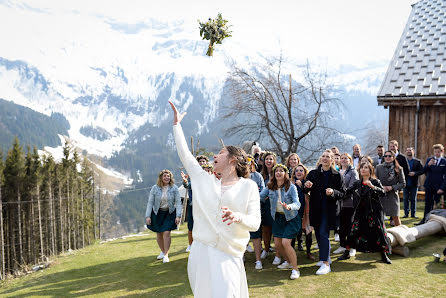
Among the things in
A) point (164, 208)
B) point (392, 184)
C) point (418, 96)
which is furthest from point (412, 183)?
point (164, 208)

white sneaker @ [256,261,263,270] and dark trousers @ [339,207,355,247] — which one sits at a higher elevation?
dark trousers @ [339,207,355,247]

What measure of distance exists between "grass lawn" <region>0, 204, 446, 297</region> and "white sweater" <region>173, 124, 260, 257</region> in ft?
8.88

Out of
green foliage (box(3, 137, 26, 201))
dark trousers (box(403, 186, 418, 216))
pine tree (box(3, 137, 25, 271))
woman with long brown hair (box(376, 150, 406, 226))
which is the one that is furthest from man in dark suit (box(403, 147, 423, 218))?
green foliage (box(3, 137, 26, 201))

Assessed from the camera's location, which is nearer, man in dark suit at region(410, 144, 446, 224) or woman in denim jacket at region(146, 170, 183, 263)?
woman in denim jacket at region(146, 170, 183, 263)

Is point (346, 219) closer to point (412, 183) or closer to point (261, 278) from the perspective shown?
point (261, 278)

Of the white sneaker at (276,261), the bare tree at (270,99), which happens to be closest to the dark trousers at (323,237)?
the white sneaker at (276,261)

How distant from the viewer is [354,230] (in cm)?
674

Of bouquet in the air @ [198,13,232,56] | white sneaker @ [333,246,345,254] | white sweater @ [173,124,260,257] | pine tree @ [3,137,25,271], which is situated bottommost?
pine tree @ [3,137,25,271]

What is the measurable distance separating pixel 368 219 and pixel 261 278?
1958 millimetres

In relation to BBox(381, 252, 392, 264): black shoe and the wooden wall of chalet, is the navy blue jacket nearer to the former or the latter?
BBox(381, 252, 392, 264): black shoe

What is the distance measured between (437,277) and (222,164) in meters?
4.44

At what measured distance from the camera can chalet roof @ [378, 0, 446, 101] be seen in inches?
530

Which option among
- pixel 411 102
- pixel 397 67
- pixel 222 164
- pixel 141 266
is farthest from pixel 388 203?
pixel 397 67

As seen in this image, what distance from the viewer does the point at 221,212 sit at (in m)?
3.32
